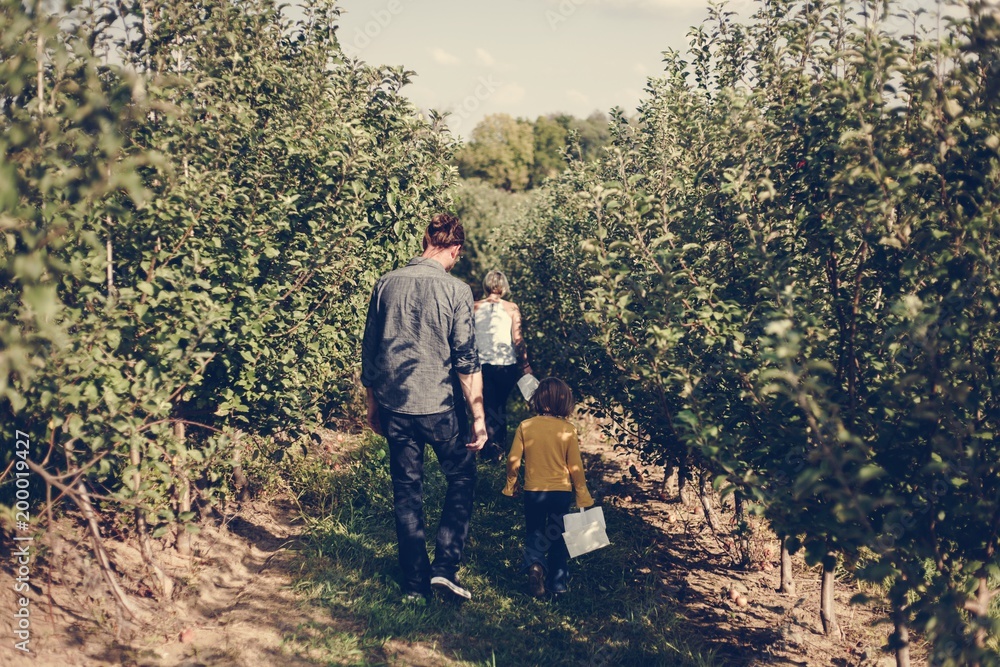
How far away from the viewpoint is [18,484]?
3.44 meters

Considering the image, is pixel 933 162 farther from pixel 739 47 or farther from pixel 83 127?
pixel 83 127

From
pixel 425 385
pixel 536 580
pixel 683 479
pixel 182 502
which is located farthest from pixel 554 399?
pixel 182 502

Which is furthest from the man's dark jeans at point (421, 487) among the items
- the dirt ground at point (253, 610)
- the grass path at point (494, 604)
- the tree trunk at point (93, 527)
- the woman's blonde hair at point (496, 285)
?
the woman's blonde hair at point (496, 285)

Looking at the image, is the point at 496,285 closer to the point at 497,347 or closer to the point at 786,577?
the point at 497,347

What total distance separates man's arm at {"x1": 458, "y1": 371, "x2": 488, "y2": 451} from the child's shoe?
956 millimetres

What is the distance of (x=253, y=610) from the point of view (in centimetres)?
399

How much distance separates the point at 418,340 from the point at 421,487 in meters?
0.91

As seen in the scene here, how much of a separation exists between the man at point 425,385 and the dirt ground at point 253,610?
1.88 feet

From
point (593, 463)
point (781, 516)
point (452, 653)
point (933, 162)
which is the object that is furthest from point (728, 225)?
point (593, 463)

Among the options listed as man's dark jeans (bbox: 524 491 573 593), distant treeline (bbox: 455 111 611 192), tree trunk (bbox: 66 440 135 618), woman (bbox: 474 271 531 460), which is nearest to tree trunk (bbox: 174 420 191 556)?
tree trunk (bbox: 66 440 135 618)

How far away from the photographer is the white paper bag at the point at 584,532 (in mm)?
4180

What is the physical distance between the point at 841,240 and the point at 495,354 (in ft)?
11.9

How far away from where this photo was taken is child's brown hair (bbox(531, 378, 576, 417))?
14.9 feet

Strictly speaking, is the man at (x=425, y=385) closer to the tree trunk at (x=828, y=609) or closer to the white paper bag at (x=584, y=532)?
the white paper bag at (x=584, y=532)
